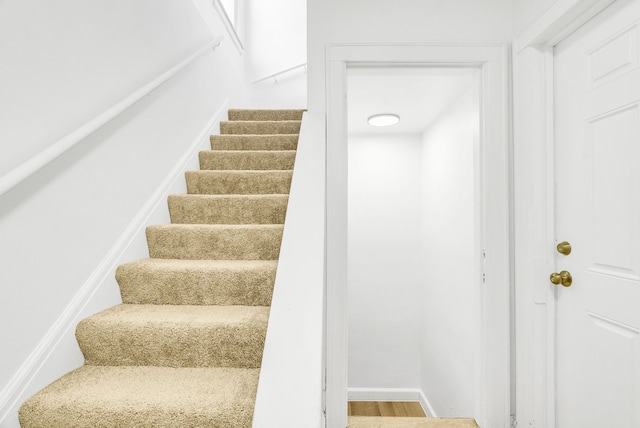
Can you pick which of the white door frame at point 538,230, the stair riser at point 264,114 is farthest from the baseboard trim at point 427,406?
the stair riser at point 264,114

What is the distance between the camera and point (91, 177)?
146 cm

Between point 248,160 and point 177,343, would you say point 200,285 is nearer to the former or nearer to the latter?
point 177,343

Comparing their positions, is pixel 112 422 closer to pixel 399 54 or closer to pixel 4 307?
pixel 4 307

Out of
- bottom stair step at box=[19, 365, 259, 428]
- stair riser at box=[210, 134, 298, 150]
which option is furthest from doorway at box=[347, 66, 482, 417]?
bottom stair step at box=[19, 365, 259, 428]

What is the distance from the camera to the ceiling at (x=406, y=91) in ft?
6.68

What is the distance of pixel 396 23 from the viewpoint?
193cm

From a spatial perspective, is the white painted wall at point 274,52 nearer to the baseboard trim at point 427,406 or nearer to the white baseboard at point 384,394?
the white baseboard at point 384,394

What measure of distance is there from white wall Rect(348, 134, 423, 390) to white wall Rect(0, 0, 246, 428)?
236cm

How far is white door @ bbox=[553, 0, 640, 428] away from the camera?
4.16ft

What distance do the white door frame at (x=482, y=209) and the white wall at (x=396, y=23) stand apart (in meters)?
0.05

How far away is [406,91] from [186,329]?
2.24 meters

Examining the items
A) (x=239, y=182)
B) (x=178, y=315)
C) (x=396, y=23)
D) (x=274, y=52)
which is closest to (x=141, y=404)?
(x=178, y=315)

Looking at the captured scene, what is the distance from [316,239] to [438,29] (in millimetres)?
1436

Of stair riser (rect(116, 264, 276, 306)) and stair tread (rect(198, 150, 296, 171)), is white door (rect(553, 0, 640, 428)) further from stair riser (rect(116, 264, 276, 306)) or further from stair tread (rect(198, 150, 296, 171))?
stair tread (rect(198, 150, 296, 171))
